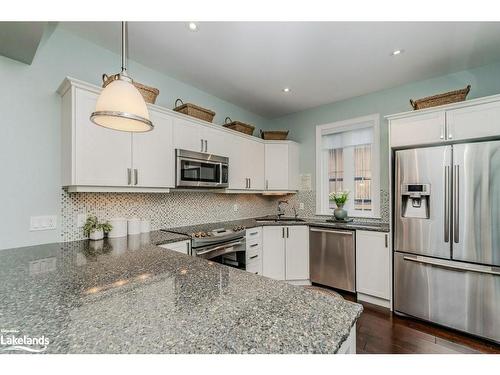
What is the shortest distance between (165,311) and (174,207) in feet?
7.05

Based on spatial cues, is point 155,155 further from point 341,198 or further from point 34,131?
point 341,198

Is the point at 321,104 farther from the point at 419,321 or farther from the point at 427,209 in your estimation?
the point at 419,321

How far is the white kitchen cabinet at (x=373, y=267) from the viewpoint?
2.59 meters

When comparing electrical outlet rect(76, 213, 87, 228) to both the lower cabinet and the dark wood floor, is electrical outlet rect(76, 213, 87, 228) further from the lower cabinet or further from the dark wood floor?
the dark wood floor

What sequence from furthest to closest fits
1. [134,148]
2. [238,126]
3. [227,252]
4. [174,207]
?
[238,126] < [174,207] < [227,252] < [134,148]

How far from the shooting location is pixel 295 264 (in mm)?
3197

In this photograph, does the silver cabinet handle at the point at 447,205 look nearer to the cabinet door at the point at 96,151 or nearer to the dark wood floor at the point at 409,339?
the dark wood floor at the point at 409,339

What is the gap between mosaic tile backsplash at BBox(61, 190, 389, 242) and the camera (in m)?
2.00

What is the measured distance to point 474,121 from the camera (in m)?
2.13

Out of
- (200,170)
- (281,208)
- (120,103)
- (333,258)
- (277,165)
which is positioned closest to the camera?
(120,103)

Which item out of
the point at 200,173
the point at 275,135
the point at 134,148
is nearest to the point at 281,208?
the point at 275,135
